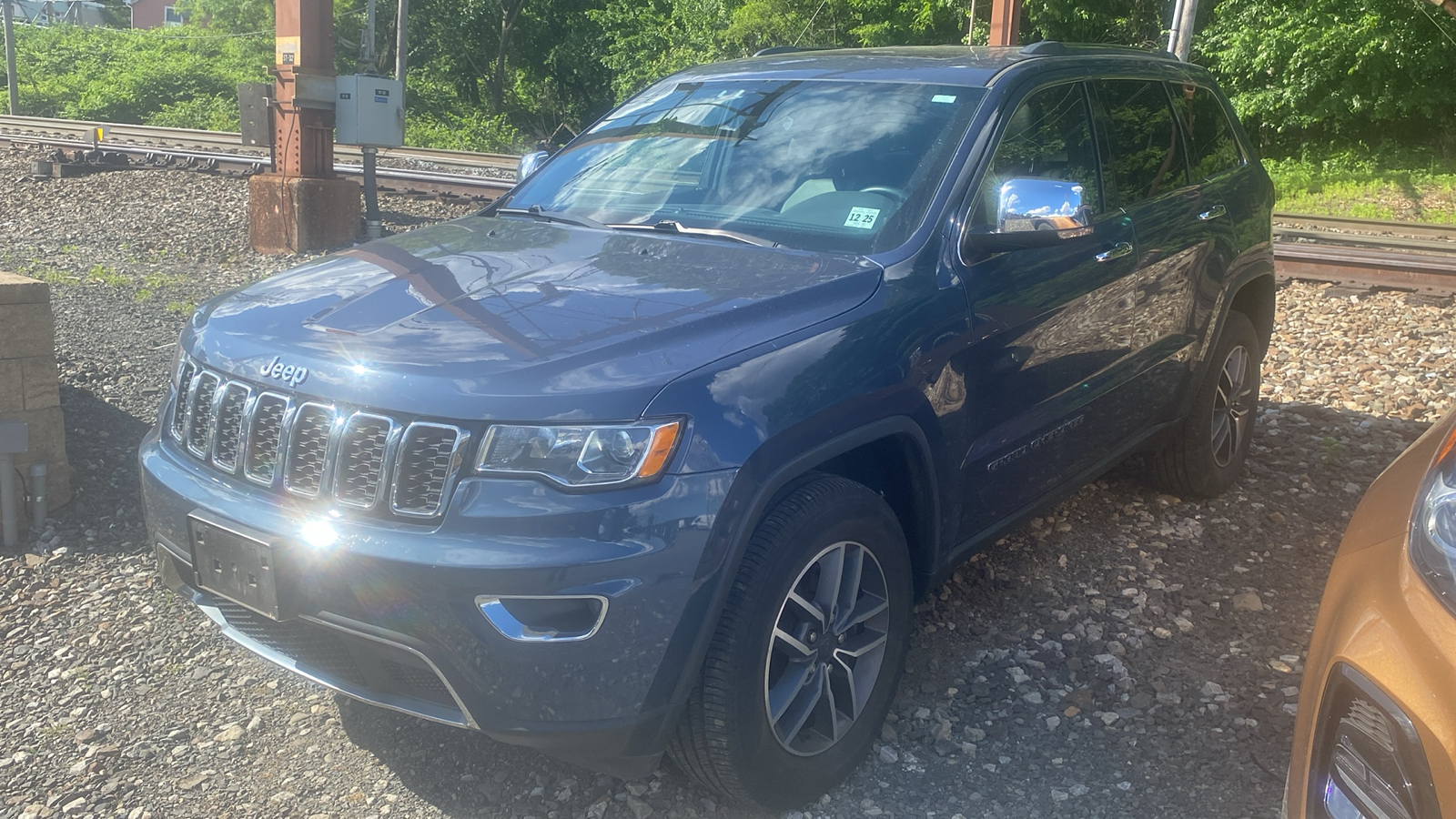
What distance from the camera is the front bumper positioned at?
232 centimetres

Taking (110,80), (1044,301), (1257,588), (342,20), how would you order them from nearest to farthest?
1. (1044,301)
2. (1257,588)
3. (110,80)
4. (342,20)

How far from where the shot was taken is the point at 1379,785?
179 centimetres

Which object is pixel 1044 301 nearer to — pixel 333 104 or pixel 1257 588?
pixel 1257 588

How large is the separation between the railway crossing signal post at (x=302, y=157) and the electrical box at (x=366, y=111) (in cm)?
13

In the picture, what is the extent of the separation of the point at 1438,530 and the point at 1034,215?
1531mm

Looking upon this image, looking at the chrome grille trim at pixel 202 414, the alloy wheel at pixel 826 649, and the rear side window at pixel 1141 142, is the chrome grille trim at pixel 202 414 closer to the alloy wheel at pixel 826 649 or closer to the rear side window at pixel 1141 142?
the alloy wheel at pixel 826 649

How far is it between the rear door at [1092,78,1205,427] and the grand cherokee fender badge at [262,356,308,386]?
8.97 feet

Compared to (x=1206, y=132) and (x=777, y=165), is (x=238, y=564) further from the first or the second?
(x=1206, y=132)

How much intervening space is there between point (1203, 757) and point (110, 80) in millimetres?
45112

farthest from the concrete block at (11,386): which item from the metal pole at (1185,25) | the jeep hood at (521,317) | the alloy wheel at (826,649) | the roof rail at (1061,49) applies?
the metal pole at (1185,25)

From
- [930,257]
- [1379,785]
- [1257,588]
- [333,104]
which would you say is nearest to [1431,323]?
[1257,588]

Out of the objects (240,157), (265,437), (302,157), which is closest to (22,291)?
(265,437)

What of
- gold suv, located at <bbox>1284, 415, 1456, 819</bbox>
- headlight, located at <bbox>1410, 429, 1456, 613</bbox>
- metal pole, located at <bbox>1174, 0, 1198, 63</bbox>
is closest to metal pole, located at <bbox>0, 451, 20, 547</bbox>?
gold suv, located at <bbox>1284, 415, 1456, 819</bbox>

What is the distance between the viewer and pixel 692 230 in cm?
341
